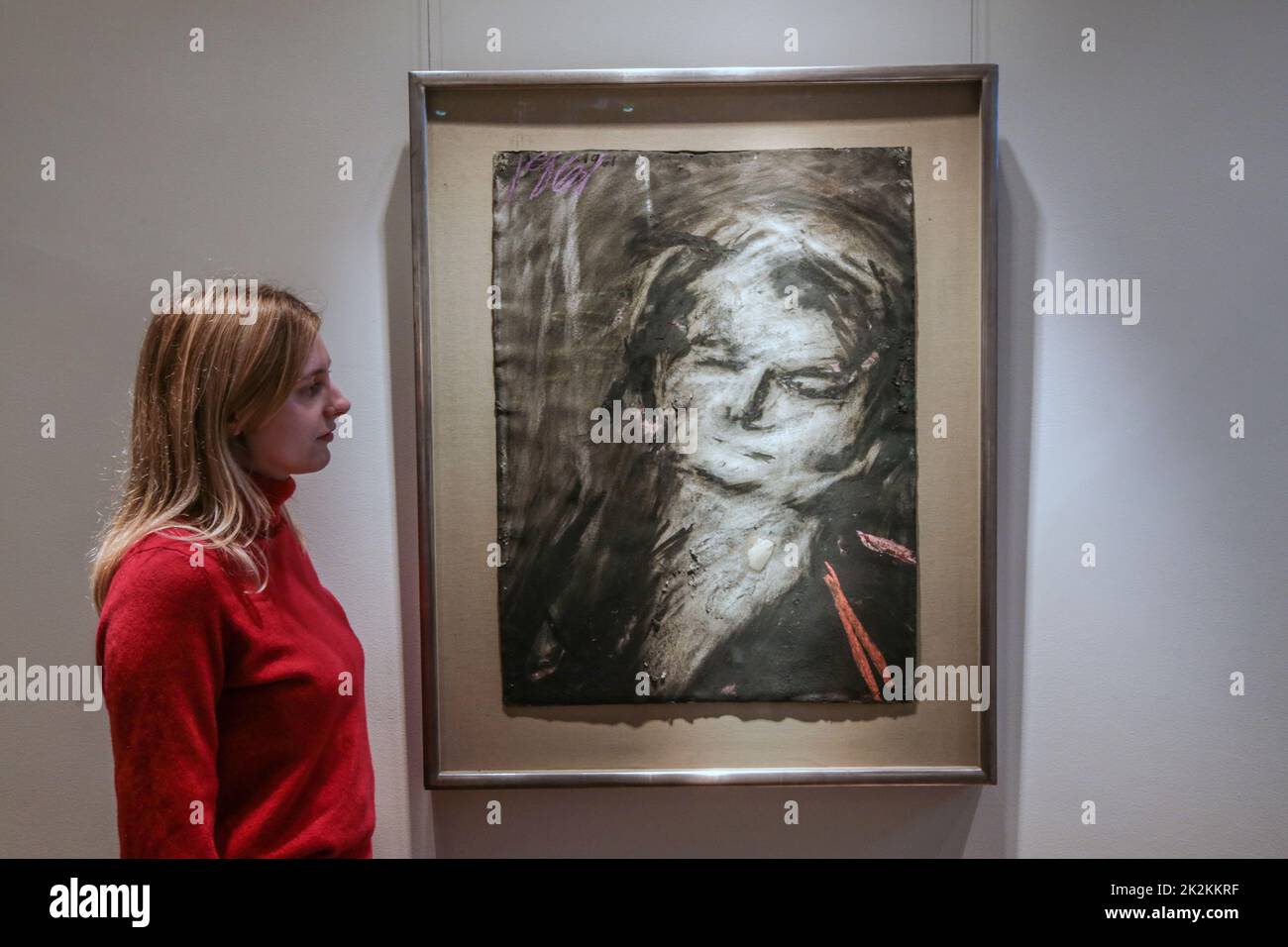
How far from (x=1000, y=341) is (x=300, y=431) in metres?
1.01

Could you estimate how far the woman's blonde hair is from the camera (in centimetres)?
105

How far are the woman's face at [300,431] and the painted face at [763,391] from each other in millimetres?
471

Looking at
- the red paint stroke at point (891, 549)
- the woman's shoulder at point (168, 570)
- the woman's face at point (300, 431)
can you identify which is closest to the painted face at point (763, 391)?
the red paint stroke at point (891, 549)

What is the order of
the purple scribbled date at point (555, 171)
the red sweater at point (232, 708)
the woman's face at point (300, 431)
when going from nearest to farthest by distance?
1. the red sweater at point (232, 708)
2. the woman's face at point (300, 431)
3. the purple scribbled date at point (555, 171)

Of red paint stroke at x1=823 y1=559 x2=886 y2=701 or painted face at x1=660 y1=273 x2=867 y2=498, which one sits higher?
painted face at x1=660 y1=273 x2=867 y2=498

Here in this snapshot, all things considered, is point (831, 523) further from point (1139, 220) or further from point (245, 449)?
point (245, 449)

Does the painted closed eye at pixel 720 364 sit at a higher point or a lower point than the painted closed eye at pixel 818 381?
higher

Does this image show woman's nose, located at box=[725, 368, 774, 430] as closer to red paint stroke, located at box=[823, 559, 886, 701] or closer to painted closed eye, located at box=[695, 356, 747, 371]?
painted closed eye, located at box=[695, 356, 747, 371]

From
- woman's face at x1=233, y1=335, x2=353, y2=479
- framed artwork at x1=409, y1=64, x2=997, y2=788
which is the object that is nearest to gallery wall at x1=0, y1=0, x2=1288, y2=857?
framed artwork at x1=409, y1=64, x2=997, y2=788

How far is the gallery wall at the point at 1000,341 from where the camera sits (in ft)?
4.46

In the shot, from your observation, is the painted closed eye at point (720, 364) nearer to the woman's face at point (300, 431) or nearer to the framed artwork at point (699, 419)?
the framed artwork at point (699, 419)

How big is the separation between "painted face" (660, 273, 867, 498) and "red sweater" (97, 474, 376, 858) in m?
0.56

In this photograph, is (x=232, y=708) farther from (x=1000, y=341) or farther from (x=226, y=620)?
(x=1000, y=341)

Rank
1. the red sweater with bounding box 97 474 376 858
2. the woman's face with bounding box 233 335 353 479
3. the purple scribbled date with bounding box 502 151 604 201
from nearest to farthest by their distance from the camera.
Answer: the red sweater with bounding box 97 474 376 858, the woman's face with bounding box 233 335 353 479, the purple scribbled date with bounding box 502 151 604 201
